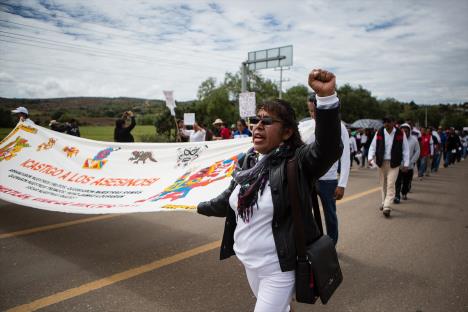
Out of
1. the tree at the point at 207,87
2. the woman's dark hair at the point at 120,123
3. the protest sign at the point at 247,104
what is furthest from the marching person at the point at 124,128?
the tree at the point at 207,87

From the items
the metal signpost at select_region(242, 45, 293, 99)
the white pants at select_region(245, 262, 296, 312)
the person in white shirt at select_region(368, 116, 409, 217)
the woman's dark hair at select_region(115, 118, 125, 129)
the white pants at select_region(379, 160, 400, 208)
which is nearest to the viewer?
the white pants at select_region(245, 262, 296, 312)

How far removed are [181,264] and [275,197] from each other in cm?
269

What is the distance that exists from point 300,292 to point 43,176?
529 cm

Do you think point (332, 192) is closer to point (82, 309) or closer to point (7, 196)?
point (82, 309)

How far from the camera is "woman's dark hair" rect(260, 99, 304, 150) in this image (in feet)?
6.09

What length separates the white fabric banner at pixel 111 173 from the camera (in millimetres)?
4195

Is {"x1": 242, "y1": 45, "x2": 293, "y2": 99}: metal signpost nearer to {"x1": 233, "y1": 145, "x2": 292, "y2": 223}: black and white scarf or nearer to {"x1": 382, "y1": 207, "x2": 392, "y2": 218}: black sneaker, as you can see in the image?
{"x1": 382, "y1": 207, "x2": 392, "y2": 218}: black sneaker

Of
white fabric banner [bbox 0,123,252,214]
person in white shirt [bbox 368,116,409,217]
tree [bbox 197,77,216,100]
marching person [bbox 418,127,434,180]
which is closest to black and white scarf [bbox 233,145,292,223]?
white fabric banner [bbox 0,123,252,214]

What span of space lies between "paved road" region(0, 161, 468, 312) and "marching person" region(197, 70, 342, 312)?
1460mm

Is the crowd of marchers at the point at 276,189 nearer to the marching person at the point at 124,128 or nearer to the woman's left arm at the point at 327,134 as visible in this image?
the woman's left arm at the point at 327,134

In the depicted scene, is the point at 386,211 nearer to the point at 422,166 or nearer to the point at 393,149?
the point at 393,149

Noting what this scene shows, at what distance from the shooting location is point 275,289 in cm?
177

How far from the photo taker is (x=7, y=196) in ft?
15.9

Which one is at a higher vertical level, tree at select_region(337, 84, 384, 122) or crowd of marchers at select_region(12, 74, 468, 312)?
tree at select_region(337, 84, 384, 122)
